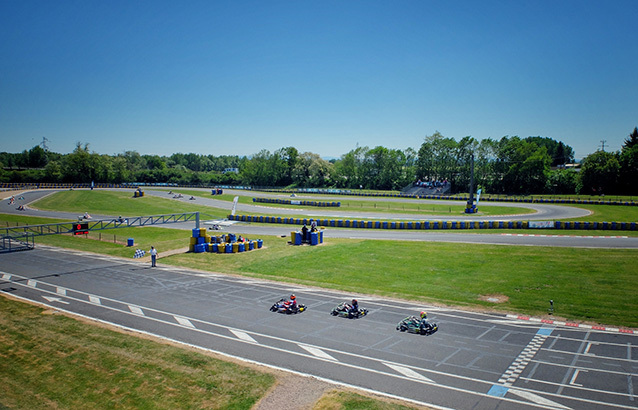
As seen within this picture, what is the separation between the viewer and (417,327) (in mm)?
21109

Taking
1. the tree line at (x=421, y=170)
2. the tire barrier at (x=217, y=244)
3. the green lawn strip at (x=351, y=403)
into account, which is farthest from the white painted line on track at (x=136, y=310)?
the tree line at (x=421, y=170)

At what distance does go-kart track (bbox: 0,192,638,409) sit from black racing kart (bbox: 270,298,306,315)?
44 centimetres

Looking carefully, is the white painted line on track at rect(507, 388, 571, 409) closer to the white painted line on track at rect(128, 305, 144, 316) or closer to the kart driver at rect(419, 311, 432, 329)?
the kart driver at rect(419, 311, 432, 329)

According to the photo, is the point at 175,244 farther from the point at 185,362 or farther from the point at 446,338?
the point at 446,338

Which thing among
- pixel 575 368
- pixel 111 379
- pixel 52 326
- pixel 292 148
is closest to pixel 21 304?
pixel 52 326

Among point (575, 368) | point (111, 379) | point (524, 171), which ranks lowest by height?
point (111, 379)

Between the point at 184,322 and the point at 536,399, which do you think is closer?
the point at 536,399

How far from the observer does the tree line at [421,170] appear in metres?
109

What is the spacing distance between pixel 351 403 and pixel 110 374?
11.0m

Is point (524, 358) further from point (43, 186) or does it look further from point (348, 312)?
point (43, 186)

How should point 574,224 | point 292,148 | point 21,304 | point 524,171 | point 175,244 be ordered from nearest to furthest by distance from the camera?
1. point 21,304
2. point 175,244
3. point 574,224
4. point 524,171
5. point 292,148

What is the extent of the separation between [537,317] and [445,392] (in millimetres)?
11480

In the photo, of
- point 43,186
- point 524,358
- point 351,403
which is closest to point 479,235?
point 524,358

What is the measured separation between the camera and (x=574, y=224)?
5438 centimetres
